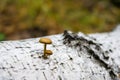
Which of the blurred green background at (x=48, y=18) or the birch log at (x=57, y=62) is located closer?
the birch log at (x=57, y=62)

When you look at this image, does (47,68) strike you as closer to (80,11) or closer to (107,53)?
(107,53)

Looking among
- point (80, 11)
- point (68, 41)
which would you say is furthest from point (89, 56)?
point (80, 11)

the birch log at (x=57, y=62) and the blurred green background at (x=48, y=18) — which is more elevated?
the blurred green background at (x=48, y=18)

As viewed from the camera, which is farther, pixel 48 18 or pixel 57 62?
pixel 48 18

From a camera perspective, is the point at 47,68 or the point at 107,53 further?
the point at 107,53
